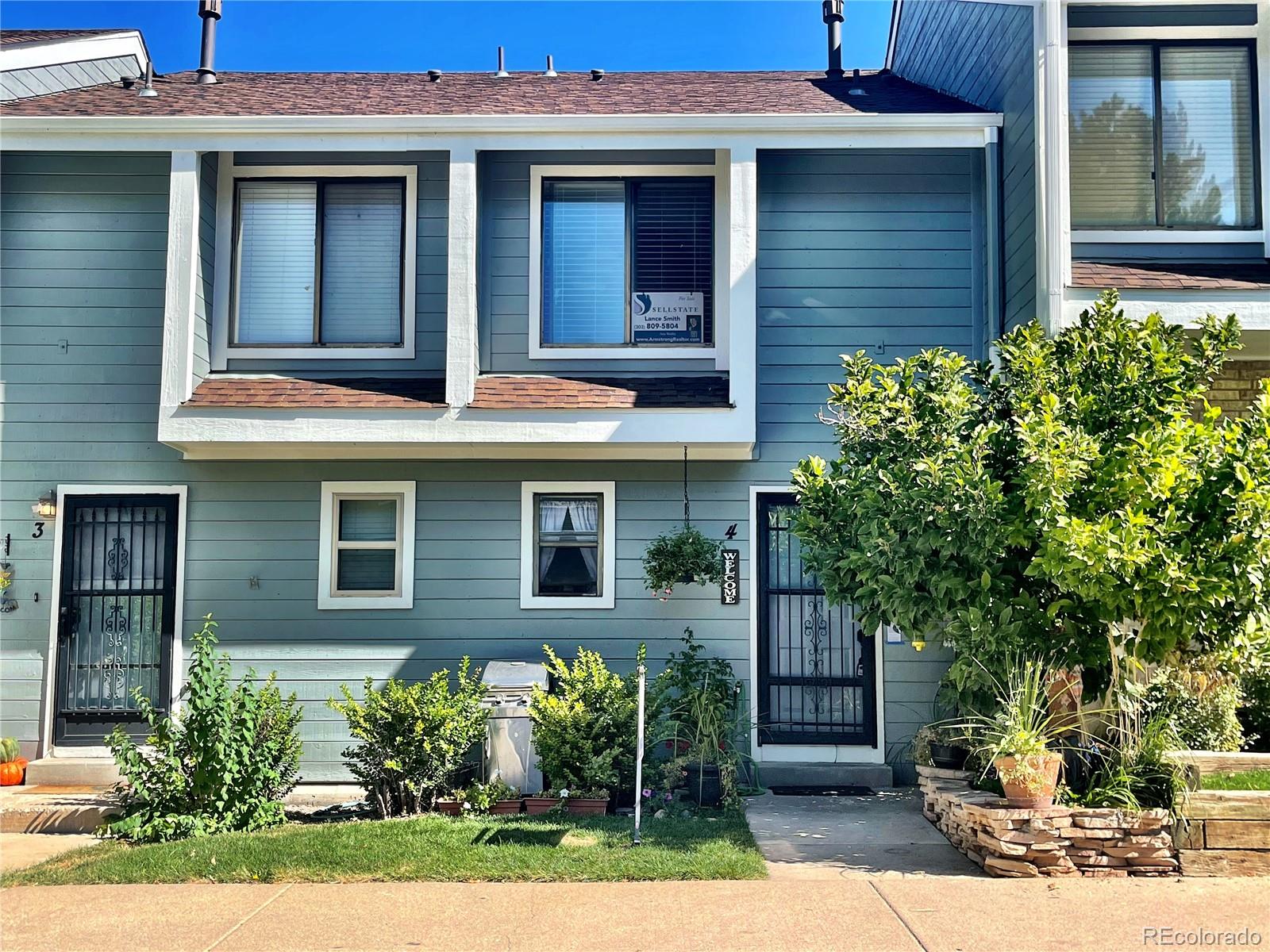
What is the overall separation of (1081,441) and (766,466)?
3.44 metres

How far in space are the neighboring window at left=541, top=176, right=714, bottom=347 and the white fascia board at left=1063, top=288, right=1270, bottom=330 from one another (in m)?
3.16

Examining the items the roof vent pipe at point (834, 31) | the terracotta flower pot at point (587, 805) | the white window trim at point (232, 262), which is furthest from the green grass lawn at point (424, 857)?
the roof vent pipe at point (834, 31)

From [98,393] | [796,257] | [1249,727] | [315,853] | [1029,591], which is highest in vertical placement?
[796,257]

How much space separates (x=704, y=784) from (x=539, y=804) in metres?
Result: 1.34

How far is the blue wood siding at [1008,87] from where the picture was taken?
28.1 ft

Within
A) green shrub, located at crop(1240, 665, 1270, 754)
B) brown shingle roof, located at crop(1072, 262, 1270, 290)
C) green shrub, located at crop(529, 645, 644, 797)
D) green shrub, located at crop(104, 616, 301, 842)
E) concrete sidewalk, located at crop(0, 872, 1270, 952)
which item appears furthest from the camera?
brown shingle roof, located at crop(1072, 262, 1270, 290)

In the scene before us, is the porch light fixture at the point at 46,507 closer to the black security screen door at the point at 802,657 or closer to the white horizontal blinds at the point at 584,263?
the white horizontal blinds at the point at 584,263

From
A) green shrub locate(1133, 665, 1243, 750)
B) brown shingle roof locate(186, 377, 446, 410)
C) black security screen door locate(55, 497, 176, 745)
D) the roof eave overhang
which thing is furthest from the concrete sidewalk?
the roof eave overhang

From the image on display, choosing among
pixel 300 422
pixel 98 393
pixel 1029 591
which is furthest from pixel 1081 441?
pixel 98 393

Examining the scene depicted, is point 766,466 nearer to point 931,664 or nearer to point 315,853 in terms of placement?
point 931,664

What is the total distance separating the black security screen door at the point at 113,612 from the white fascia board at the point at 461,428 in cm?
108

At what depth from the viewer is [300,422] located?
29.0 feet

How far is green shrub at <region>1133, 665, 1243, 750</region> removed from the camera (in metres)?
6.79

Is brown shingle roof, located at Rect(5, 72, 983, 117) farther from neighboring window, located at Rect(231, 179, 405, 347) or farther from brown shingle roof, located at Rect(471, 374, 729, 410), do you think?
brown shingle roof, located at Rect(471, 374, 729, 410)
